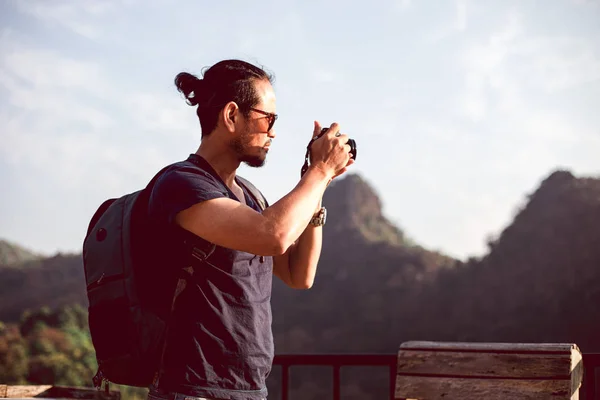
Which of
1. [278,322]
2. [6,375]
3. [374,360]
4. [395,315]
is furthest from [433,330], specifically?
[374,360]

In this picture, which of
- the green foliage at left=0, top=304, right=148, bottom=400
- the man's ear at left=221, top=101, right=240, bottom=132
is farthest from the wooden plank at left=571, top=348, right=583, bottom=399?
the green foliage at left=0, top=304, right=148, bottom=400

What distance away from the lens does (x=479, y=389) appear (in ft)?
8.96

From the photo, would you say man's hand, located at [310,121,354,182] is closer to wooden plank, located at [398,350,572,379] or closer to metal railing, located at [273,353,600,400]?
wooden plank, located at [398,350,572,379]

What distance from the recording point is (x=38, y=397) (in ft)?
9.44

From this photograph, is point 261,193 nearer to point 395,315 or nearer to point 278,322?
point 395,315

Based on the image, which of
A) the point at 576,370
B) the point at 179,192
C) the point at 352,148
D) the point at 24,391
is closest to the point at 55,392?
the point at 24,391

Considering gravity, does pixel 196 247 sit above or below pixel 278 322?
below

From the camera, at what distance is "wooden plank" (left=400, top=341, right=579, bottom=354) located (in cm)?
265

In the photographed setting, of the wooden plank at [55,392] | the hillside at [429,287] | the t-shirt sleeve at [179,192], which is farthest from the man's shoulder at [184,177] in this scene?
the hillside at [429,287]

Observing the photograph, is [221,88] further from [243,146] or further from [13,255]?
[13,255]

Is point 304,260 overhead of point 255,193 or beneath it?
beneath

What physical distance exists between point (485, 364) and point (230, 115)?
1.57 meters

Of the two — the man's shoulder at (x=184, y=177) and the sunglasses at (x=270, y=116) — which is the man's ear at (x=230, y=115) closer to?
the sunglasses at (x=270, y=116)

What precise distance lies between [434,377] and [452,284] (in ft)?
96.8
